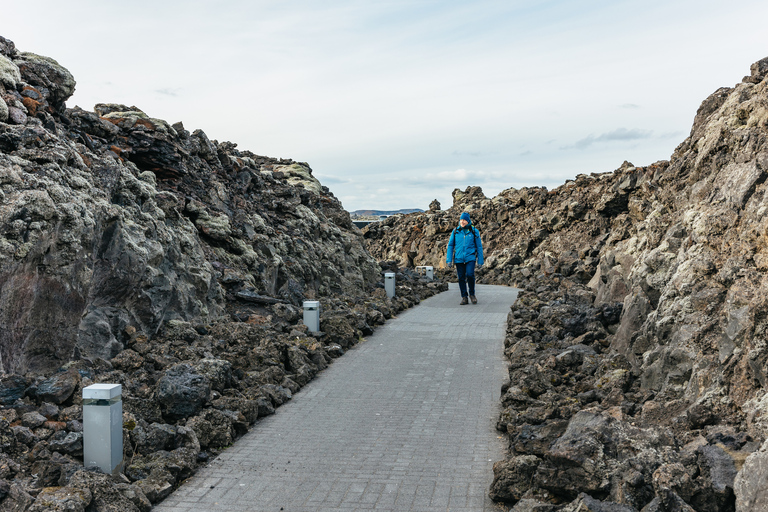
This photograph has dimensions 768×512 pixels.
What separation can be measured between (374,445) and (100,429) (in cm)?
257

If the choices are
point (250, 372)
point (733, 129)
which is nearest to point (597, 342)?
point (733, 129)

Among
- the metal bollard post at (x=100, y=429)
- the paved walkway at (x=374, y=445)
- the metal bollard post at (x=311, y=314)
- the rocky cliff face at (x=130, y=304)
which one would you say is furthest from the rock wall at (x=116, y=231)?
the paved walkway at (x=374, y=445)

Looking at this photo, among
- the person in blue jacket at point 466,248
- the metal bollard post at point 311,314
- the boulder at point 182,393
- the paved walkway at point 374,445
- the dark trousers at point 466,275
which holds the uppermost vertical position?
the person in blue jacket at point 466,248

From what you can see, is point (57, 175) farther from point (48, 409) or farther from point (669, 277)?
point (669, 277)

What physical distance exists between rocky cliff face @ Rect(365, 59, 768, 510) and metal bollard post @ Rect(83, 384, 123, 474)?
10.6 feet

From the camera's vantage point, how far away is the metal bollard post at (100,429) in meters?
5.11

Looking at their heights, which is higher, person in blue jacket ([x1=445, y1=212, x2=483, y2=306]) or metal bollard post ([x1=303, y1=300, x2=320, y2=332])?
person in blue jacket ([x1=445, y1=212, x2=483, y2=306])

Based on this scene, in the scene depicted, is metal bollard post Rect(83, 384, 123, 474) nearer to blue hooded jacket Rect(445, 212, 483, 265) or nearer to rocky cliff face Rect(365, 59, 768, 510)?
rocky cliff face Rect(365, 59, 768, 510)

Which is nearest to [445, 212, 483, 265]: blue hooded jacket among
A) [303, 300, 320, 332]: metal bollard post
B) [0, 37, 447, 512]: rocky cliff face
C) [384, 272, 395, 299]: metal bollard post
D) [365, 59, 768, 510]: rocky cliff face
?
[384, 272, 395, 299]: metal bollard post

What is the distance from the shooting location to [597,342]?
361 inches

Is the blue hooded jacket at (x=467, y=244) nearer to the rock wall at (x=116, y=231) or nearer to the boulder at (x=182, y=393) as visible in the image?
the rock wall at (x=116, y=231)

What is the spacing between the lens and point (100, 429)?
5125mm

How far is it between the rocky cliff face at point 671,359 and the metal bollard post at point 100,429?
3224 millimetres

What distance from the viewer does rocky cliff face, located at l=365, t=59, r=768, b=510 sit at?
4.45 meters
